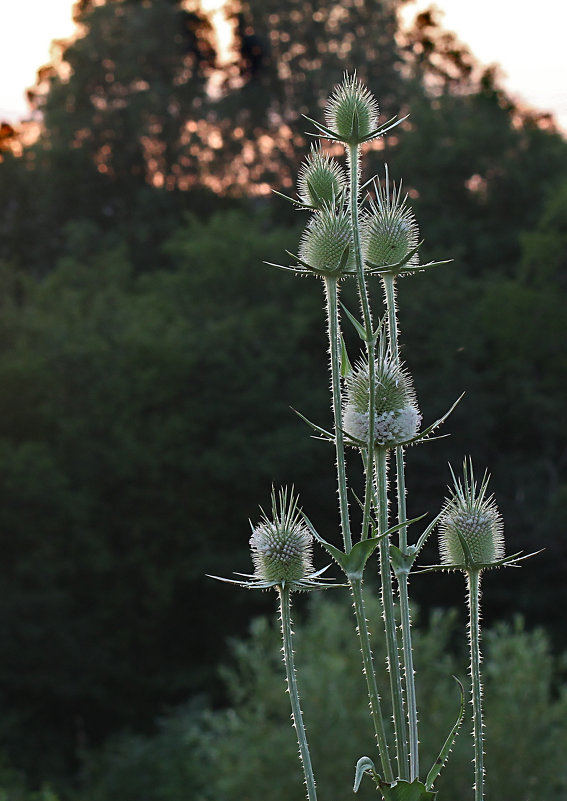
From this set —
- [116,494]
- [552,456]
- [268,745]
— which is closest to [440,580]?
[552,456]

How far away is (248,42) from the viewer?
31094 mm

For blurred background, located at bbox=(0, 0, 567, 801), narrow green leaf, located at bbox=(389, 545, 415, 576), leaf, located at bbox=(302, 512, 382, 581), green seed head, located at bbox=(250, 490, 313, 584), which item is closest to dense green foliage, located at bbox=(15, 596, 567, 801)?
blurred background, located at bbox=(0, 0, 567, 801)

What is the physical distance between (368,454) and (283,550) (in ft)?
1.02

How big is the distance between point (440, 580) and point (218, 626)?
14.8 feet

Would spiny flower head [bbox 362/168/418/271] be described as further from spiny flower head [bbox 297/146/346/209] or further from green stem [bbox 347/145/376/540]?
green stem [bbox 347/145/376/540]

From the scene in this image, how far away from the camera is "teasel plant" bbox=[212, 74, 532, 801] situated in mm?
1642

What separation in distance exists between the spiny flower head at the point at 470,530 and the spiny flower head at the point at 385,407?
132mm

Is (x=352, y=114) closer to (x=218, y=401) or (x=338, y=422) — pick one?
(x=338, y=422)

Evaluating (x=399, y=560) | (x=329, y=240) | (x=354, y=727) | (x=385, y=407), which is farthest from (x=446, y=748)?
(x=354, y=727)

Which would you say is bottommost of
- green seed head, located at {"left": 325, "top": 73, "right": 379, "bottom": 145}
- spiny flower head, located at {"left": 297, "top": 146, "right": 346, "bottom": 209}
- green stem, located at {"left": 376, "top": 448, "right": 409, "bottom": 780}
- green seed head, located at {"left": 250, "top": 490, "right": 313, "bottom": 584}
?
green stem, located at {"left": 376, "top": 448, "right": 409, "bottom": 780}

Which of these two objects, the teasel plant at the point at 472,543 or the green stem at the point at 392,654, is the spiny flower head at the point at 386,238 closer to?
the teasel plant at the point at 472,543

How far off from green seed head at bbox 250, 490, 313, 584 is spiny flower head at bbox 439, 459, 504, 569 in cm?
25

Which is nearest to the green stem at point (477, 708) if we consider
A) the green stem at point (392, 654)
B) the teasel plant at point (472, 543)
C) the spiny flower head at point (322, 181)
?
the teasel plant at point (472, 543)

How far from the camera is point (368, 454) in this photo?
65.1 inches
